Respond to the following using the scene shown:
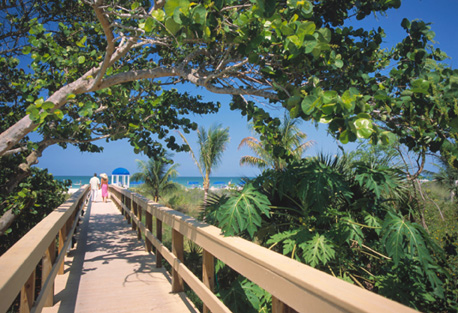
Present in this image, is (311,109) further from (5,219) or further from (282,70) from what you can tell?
(5,219)

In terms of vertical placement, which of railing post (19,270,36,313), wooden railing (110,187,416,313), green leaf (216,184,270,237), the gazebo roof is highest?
the gazebo roof

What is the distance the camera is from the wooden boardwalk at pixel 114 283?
131 inches

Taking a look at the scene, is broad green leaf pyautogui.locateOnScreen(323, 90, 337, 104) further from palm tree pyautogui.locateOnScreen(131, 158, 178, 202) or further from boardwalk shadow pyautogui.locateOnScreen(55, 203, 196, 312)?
palm tree pyautogui.locateOnScreen(131, 158, 178, 202)

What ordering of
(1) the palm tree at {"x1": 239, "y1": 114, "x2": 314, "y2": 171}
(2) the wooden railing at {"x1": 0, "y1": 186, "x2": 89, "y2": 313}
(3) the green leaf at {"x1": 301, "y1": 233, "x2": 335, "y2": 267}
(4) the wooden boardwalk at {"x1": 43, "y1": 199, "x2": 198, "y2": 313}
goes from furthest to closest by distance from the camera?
(1) the palm tree at {"x1": 239, "y1": 114, "x2": 314, "y2": 171} → (4) the wooden boardwalk at {"x1": 43, "y1": 199, "x2": 198, "y2": 313} → (3) the green leaf at {"x1": 301, "y1": 233, "x2": 335, "y2": 267} → (2) the wooden railing at {"x1": 0, "y1": 186, "x2": 89, "y2": 313}


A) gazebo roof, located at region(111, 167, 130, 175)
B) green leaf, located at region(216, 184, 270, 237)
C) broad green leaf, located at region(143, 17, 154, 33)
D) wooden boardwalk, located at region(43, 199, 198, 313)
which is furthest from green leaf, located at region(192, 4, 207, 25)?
gazebo roof, located at region(111, 167, 130, 175)

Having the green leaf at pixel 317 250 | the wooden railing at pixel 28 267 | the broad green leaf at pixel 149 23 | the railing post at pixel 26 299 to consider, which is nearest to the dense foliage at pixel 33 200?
the wooden railing at pixel 28 267

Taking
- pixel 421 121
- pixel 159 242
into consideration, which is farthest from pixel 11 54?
pixel 421 121

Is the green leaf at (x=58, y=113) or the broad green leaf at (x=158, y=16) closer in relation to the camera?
the broad green leaf at (x=158, y=16)

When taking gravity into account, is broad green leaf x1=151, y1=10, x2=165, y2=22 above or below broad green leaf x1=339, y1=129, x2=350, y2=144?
above

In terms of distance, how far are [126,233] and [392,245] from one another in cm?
652

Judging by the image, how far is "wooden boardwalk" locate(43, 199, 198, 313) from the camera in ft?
10.9

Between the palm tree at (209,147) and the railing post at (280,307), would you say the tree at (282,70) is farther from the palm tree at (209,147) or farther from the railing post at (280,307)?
the palm tree at (209,147)

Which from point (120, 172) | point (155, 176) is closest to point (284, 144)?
point (155, 176)

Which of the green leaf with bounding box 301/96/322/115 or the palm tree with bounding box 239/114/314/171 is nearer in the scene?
the green leaf with bounding box 301/96/322/115
